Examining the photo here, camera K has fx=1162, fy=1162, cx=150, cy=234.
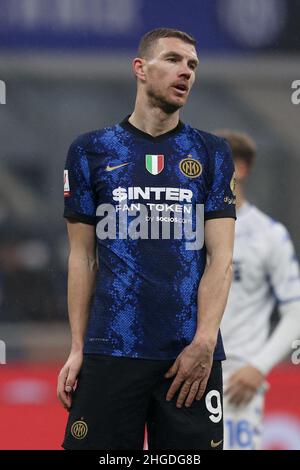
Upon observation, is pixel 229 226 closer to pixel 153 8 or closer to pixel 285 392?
pixel 285 392

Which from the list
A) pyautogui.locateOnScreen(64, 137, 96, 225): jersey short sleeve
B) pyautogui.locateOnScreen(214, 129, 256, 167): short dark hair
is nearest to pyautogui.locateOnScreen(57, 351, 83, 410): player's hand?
pyautogui.locateOnScreen(64, 137, 96, 225): jersey short sleeve

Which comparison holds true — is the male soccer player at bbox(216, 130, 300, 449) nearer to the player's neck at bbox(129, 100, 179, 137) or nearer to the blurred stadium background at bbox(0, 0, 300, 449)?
the player's neck at bbox(129, 100, 179, 137)

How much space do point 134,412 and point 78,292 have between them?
42 cm

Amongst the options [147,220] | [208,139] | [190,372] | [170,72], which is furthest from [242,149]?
[190,372]

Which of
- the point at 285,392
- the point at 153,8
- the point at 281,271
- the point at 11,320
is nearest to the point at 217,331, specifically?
the point at 281,271

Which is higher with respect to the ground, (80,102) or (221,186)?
(80,102)

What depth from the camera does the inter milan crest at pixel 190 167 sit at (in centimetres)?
355

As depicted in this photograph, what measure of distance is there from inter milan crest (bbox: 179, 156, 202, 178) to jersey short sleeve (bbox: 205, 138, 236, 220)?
0.05 m

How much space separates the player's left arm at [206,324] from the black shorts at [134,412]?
0.12 feet

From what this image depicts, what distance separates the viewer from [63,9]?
9211mm

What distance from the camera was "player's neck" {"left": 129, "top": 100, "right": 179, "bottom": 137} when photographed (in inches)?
142

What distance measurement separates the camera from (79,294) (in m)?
3.59

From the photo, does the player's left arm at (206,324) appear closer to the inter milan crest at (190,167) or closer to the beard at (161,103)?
the inter milan crest at (190,167)

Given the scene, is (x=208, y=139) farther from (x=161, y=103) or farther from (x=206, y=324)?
(x=206, y=324)
